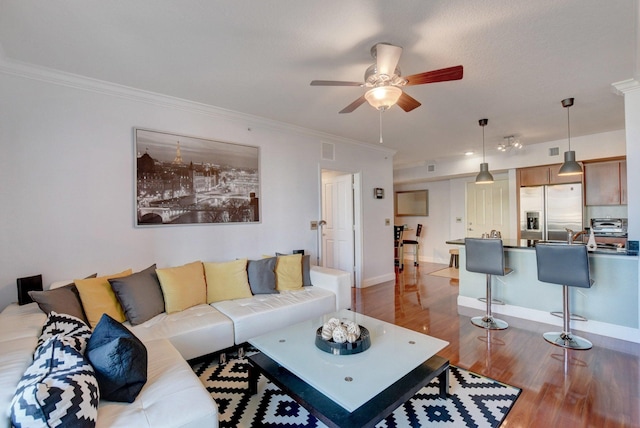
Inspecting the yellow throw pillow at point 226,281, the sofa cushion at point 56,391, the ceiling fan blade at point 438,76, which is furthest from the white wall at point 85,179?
the ceiling fan blade at point 438,76

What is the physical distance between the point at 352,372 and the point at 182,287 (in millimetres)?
1777

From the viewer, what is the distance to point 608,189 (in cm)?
461

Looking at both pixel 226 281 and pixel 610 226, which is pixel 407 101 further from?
pixel 610 226

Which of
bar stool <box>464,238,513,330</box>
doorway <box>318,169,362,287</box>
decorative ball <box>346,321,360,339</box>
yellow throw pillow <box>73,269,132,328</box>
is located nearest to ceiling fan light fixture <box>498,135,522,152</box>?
bar stool <box>464,238,513,330</box>

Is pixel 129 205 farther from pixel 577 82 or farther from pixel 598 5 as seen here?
pixel 577 82

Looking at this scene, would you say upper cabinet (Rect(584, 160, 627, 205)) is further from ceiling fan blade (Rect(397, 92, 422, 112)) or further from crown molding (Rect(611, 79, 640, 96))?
ceiling fan blade (Rect(397, 92, 422, 112))

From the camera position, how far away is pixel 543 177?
5.14 m

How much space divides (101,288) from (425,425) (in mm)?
2519

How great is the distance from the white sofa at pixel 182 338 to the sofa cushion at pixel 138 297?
68 mm

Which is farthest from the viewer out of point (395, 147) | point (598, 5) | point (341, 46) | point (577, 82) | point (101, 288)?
point (395, 147)

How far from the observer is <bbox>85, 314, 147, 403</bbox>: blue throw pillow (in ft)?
4.39

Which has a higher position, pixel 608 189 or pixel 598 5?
pixel 598 5

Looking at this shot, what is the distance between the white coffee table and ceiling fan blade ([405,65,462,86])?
1.79 meters

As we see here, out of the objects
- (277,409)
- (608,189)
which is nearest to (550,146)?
(608,189)
